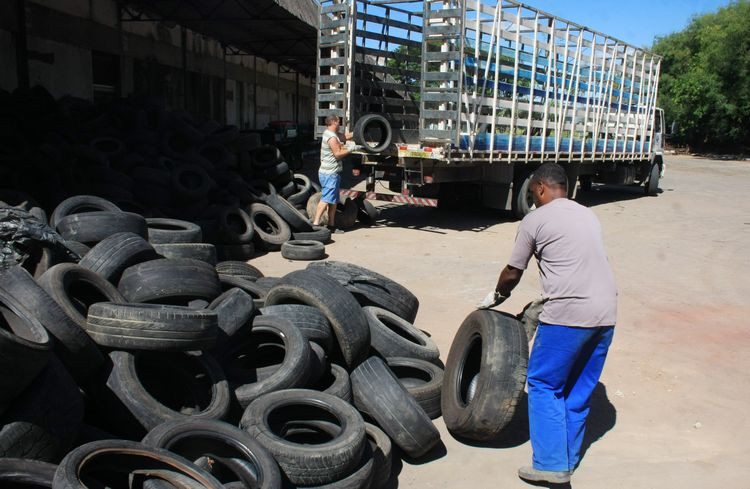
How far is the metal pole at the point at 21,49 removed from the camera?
1376cm

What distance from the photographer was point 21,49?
1391 cm

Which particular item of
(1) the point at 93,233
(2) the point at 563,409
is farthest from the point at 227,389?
(1) the point at 93,233

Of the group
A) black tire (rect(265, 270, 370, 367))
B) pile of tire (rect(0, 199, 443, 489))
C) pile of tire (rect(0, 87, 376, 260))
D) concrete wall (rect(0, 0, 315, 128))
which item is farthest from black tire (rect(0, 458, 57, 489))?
concrete wall (rect(0, 0, 315, 128))

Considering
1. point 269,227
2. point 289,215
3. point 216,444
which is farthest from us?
point 269,227

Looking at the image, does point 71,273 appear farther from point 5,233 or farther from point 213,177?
point 213,177

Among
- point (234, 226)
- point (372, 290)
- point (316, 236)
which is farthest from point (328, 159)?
point (372, 290)

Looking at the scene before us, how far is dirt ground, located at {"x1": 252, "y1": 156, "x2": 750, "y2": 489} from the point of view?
413 cm

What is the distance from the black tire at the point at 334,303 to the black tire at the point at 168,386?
3.28 ft

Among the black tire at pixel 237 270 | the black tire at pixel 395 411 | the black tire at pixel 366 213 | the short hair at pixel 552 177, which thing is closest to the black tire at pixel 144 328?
the black tire at pixel 395 411

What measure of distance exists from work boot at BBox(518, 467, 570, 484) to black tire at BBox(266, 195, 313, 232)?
7121 millimetres

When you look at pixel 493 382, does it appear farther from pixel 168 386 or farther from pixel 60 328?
pixel 60 328

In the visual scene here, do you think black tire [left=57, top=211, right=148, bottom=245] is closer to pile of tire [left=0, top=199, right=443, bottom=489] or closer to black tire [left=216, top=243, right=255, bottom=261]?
pile of tire [left=0, top=199, right=443, bottom=489]

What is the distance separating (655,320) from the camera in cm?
720

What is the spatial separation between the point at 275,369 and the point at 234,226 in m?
5.73
